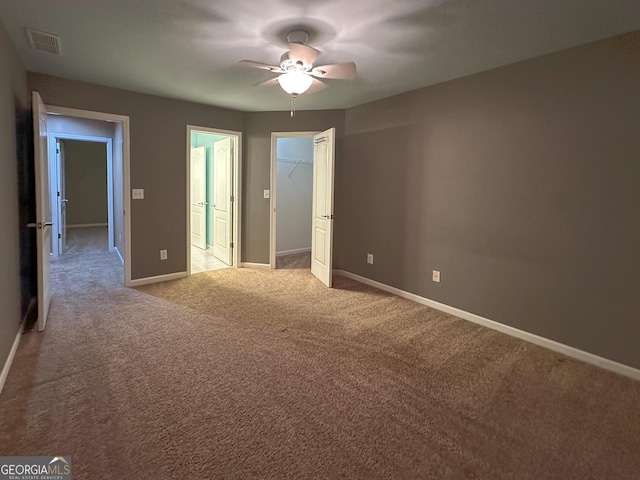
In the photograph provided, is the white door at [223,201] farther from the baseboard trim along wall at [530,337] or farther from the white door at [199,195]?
the baseboard trim along wall at [530,337]

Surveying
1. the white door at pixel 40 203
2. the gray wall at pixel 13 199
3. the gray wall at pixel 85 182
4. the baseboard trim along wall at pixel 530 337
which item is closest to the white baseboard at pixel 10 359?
the gray wall at pixel 13 199

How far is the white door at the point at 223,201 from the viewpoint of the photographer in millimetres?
5516

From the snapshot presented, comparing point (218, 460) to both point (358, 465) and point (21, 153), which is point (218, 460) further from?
point (21, 153)

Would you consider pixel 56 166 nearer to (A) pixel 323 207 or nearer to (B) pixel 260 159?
(B) pixel 260 159

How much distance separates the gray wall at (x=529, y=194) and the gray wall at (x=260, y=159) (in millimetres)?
930

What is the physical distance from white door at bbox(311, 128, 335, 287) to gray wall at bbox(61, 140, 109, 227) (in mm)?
7616

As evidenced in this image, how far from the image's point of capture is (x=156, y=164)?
4508 mm

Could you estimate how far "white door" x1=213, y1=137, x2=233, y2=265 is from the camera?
5.52 metres

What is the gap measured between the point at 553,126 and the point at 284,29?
2232 mm

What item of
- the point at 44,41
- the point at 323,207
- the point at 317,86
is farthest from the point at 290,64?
the point at 323,207

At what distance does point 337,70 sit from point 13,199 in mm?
2751

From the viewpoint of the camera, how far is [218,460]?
5.47 feet

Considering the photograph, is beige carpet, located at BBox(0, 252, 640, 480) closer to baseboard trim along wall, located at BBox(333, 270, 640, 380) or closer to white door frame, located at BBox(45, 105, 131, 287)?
baseboard trim along wall, located at BBox(333, 270, 640, 380)

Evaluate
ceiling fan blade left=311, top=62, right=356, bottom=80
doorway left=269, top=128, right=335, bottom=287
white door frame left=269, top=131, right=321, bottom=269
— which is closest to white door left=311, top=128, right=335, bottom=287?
doorway left=269, top=128, right=335, bottom=287
